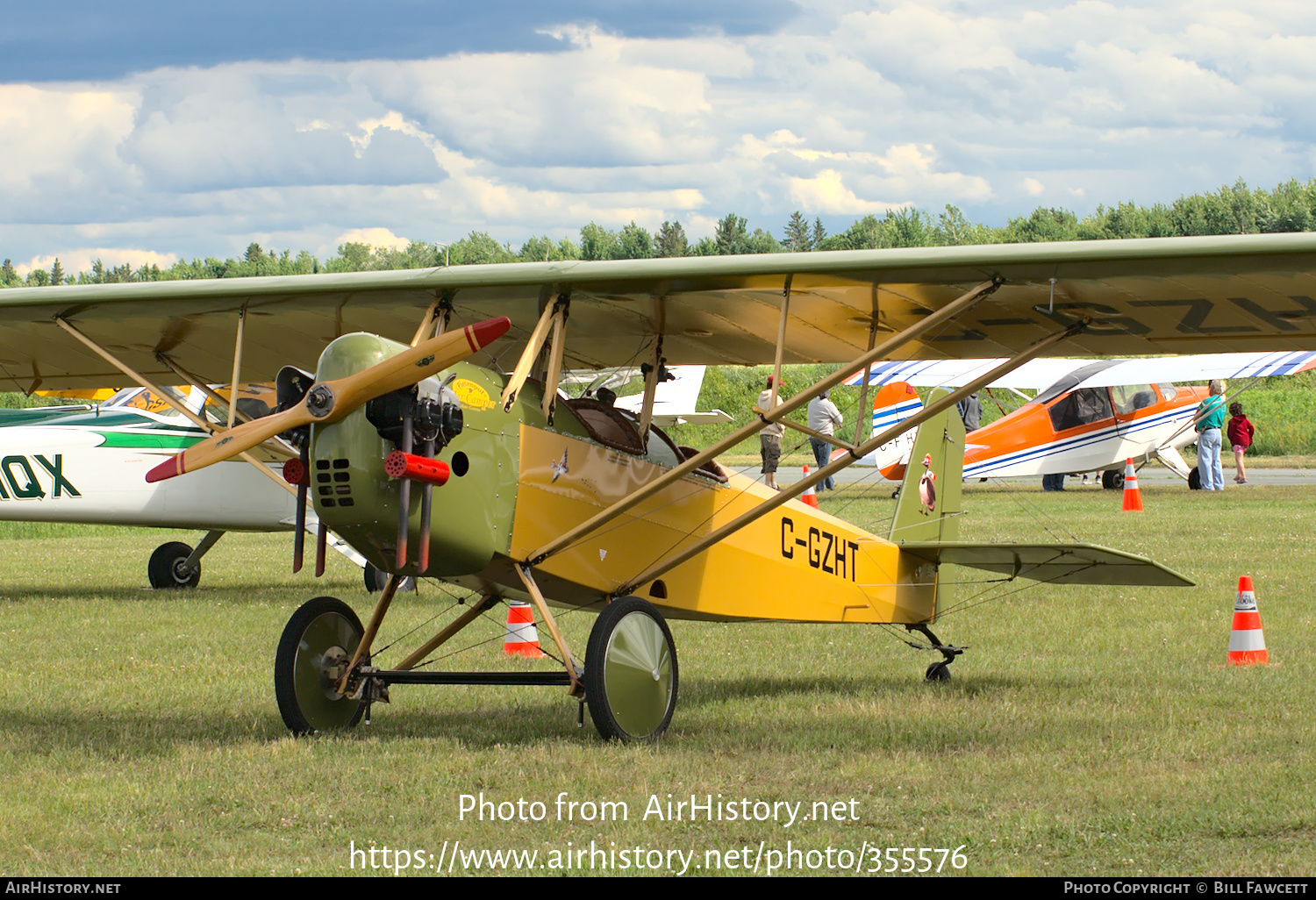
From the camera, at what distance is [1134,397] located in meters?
26.1

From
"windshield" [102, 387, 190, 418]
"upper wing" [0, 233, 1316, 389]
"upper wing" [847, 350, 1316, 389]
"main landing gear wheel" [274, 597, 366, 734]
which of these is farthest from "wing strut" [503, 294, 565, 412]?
"upper wing" [847, 350, 1316, 389]

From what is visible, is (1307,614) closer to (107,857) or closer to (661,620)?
(661,620)

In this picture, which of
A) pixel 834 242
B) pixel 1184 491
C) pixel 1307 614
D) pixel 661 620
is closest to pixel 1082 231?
pixel 834 242

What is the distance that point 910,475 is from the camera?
9695 mm

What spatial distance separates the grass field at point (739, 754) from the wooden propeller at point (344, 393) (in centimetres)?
144

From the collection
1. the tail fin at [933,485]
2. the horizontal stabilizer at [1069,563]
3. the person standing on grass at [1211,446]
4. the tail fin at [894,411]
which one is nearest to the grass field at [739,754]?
the horizontal stabilizer at [1069,563]

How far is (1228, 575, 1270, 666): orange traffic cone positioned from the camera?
8664mm

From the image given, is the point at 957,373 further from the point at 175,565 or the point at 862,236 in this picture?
the point at 862,236

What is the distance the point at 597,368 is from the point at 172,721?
373cm

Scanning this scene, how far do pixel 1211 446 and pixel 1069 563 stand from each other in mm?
18308

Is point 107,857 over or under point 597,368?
under

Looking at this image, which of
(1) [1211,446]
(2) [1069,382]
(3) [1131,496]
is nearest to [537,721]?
(3) [1131,496]

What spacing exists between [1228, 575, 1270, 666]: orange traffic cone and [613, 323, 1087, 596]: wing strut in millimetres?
2461

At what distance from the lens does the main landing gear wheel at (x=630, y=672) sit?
632 cm
